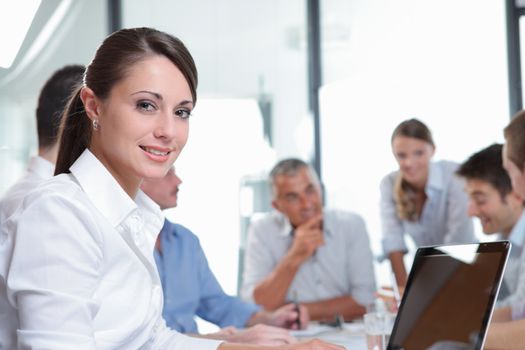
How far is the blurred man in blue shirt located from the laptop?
4.19 feet

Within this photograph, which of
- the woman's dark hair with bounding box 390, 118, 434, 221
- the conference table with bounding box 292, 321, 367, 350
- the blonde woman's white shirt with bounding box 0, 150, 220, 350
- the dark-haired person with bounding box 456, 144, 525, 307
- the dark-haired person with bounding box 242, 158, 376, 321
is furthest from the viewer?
the woman's dark hair with bounding box 390, 118, 434, 221

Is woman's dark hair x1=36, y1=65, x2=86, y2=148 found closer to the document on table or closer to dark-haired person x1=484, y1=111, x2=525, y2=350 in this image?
the document on table

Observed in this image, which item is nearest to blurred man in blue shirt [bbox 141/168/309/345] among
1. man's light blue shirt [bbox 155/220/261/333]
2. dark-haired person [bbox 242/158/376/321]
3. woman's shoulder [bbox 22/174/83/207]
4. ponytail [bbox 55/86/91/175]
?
man's light blue shirt [bbox 155/220/261/333]

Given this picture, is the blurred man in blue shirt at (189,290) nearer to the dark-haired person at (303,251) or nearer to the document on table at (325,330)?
the document on table at (325,330)

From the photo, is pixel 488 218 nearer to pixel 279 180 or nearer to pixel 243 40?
pixel 279 180

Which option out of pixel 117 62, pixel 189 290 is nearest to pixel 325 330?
pixel 189 290

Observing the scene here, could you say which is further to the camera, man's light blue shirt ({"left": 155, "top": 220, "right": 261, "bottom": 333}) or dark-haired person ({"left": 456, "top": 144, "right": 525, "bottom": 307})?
dark-haired person ({"left": 456, "top": 144, "right": 525, "bottom": 307})

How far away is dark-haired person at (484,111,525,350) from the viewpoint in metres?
2.09

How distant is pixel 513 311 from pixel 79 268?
1.74m

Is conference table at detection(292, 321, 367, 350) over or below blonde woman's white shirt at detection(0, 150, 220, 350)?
below

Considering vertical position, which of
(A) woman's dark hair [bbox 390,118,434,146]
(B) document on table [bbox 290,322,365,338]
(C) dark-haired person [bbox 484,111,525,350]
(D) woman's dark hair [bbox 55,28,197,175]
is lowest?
(B) document on table [bbox 290,322,365,338]

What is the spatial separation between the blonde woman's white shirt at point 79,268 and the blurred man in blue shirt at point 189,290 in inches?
55.9

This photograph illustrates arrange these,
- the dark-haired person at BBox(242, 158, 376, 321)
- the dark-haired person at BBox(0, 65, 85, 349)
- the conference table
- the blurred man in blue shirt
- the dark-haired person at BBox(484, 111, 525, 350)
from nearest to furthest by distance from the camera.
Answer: the dark-haired person at BBox(484, 111, 525, 350) → the conference table → the dark-haired person at BBox(0, 65, 85, 349) → the blurred man in blue shirt → the dark-haired person at BBox(242, 158, 376, 321)

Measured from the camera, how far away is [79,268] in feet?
4.25
